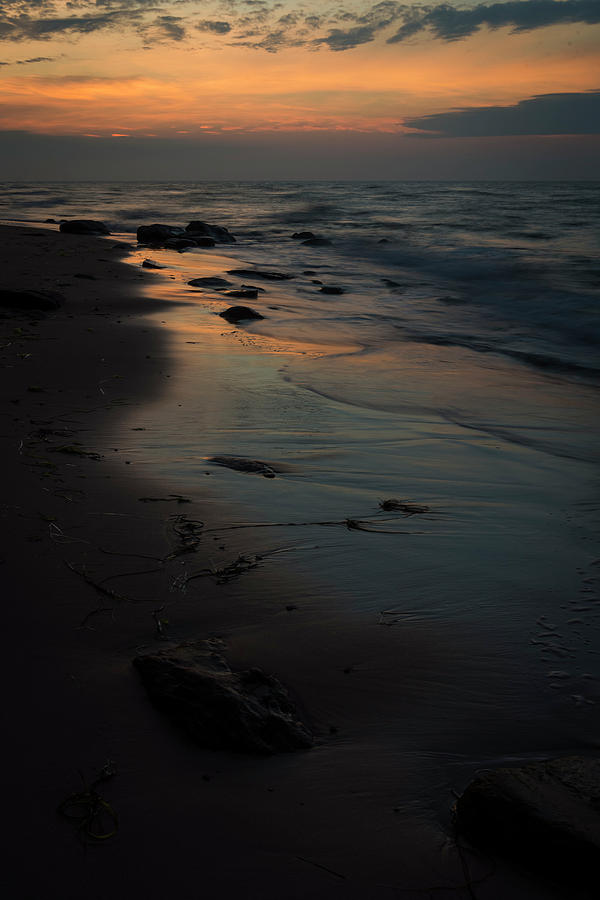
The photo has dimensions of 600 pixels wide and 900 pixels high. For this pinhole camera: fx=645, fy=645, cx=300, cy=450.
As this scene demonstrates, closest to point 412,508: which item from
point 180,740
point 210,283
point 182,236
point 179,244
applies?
point 180,740

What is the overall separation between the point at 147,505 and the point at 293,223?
1554 inches

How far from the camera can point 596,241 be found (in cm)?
2606

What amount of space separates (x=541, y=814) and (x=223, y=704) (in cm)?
98

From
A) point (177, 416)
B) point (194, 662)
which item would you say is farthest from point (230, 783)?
point (177, 416)

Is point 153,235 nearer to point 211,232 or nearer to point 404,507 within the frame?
point 211,232

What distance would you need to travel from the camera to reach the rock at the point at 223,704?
2053mm

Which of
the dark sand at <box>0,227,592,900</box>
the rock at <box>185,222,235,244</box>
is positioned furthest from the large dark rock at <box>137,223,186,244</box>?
the dark sand at <box>0,227,592,900</box>

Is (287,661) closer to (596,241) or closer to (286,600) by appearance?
(286,600)

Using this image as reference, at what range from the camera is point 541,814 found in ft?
5.54

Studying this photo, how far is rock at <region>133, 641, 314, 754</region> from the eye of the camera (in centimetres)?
205

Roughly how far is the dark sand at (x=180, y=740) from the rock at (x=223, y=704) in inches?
1.9

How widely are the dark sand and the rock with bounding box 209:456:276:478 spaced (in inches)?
20.9

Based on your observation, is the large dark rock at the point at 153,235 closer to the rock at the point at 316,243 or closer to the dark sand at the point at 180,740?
the rock at the point at 316,243

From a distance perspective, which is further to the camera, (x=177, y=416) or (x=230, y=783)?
(x=177, y=416)
